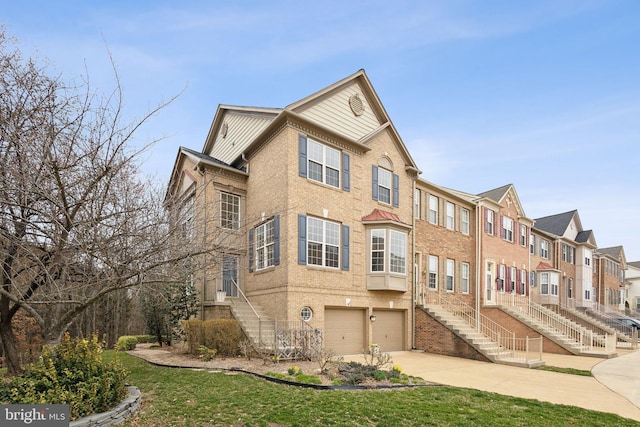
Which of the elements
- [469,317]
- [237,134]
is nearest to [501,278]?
[469,317]

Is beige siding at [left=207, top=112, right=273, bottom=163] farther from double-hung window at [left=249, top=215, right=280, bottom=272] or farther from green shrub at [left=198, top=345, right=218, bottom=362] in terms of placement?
green shrub at [left=198, top=345, right=218, bottom=362]

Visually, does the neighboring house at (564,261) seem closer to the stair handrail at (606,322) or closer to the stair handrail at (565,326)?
the stair handrail at (606,322)

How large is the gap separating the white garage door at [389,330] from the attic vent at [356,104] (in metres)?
8.56

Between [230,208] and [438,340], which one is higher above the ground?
[230,208]

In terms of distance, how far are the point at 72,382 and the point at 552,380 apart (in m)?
11.7

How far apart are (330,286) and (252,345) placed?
367 centimetres

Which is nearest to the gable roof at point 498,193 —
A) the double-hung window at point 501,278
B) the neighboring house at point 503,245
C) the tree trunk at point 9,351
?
the neighboring house at point 503,245

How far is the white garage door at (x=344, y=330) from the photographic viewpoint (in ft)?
50.3

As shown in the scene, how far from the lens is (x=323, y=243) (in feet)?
50.0

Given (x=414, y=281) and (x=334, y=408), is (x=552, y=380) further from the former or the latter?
(x=414, y=281)

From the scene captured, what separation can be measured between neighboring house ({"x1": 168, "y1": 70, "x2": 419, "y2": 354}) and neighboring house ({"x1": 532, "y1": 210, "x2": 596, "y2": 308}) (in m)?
18.5

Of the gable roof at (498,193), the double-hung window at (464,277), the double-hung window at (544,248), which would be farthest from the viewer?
the double-hung window at (544,248)

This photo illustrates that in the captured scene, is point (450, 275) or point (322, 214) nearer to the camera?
point (322, 214)

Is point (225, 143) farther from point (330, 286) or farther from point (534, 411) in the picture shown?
point (534, 411)
